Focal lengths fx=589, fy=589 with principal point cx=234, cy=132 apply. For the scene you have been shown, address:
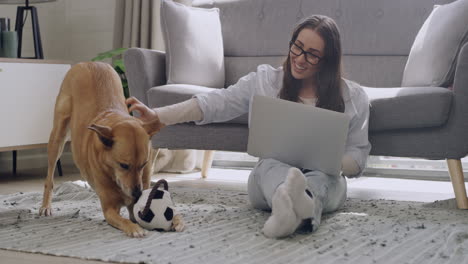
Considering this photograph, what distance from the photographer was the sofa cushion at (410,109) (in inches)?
94.0

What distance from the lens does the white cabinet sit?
129 inches

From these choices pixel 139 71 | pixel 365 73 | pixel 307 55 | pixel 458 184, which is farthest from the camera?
pixel 365 73

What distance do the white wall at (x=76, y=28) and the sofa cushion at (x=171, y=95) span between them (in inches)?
66.4

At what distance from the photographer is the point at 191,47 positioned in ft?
10.4

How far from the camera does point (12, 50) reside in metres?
3.43

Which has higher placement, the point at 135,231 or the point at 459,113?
the point at 459,113

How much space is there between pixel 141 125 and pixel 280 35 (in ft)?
6.09

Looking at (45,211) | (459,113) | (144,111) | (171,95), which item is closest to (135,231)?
(144,111)

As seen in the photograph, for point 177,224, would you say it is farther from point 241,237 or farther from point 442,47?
point 442,47

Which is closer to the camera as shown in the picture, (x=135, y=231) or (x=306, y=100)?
(x=135, y=231)

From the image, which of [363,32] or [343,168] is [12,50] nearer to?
[363,32]

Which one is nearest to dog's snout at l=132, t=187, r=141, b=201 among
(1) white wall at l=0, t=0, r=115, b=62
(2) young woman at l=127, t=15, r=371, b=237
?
(2) young woman at l=127, t=15, r=371, b=237

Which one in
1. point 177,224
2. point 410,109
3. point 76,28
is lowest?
point 177,224

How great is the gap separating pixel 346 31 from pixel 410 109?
96 centimetres
